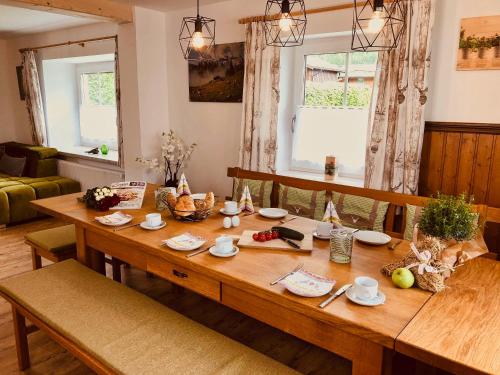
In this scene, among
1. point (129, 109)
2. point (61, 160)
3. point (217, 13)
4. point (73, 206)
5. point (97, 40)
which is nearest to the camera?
point (73, 206)

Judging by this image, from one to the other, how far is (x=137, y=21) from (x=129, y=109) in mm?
841

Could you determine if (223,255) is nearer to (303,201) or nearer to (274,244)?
(274,244)

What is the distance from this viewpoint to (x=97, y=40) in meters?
4.73

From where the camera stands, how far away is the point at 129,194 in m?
2.71

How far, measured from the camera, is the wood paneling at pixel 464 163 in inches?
97.7

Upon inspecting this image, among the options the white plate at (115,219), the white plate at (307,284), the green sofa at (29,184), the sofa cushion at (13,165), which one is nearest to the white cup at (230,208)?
the white plate at (115,219)

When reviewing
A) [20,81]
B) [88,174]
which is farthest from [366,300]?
[20,81]

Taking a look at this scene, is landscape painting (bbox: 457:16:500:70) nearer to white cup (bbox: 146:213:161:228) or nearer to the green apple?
the green apple

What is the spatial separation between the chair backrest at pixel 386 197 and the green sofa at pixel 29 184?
283cm

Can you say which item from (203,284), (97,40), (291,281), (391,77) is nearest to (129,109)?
(97,40)

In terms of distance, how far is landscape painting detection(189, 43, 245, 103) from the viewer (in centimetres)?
363

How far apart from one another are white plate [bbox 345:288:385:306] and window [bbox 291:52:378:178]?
197 cm

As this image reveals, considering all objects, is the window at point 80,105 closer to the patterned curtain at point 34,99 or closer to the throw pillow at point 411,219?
the patterned curtain at point 34,99

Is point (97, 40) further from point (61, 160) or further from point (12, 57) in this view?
point (12, 57)
